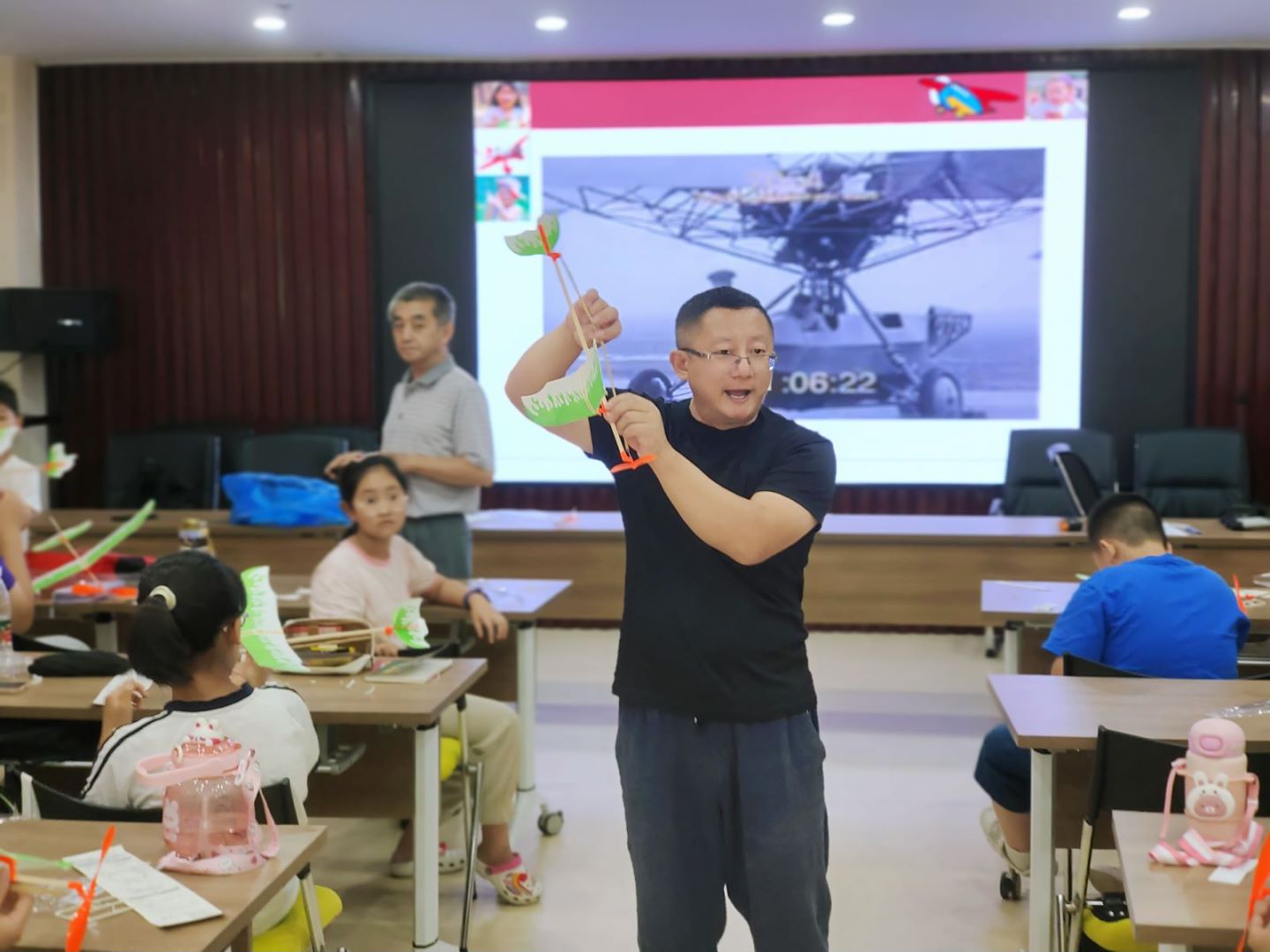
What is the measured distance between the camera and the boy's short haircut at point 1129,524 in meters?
3.12

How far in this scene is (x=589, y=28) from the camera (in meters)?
6.39

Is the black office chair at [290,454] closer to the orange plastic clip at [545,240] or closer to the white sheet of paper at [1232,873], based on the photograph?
the orange plastic clip at [545,240]

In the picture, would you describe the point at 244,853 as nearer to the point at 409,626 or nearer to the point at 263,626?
the point at 263,626

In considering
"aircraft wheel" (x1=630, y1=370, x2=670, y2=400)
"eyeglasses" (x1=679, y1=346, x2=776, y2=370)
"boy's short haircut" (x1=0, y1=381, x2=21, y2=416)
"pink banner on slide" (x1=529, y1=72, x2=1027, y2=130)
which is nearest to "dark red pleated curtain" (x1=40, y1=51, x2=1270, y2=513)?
"pink banner on slide" (x1=529, y1=72, x2=1027, y2=130)

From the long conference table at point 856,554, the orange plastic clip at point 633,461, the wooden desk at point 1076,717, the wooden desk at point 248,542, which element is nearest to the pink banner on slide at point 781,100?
the long conference table at point 856,554

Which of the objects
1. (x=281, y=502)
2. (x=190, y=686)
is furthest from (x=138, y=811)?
(x=281, y=502)

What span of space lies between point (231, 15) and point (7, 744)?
171 inches

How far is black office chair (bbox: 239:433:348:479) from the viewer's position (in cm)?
640

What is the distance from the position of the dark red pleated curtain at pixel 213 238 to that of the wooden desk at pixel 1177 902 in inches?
237

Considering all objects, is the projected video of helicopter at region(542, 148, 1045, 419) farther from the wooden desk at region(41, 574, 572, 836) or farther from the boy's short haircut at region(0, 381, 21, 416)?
the boy's short haircut at region(0, 381, 21, 416)

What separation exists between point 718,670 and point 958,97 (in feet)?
18.7

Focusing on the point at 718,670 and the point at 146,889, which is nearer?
the point at 146,889

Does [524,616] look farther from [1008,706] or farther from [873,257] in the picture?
[873,257]

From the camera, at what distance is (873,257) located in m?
7.02
